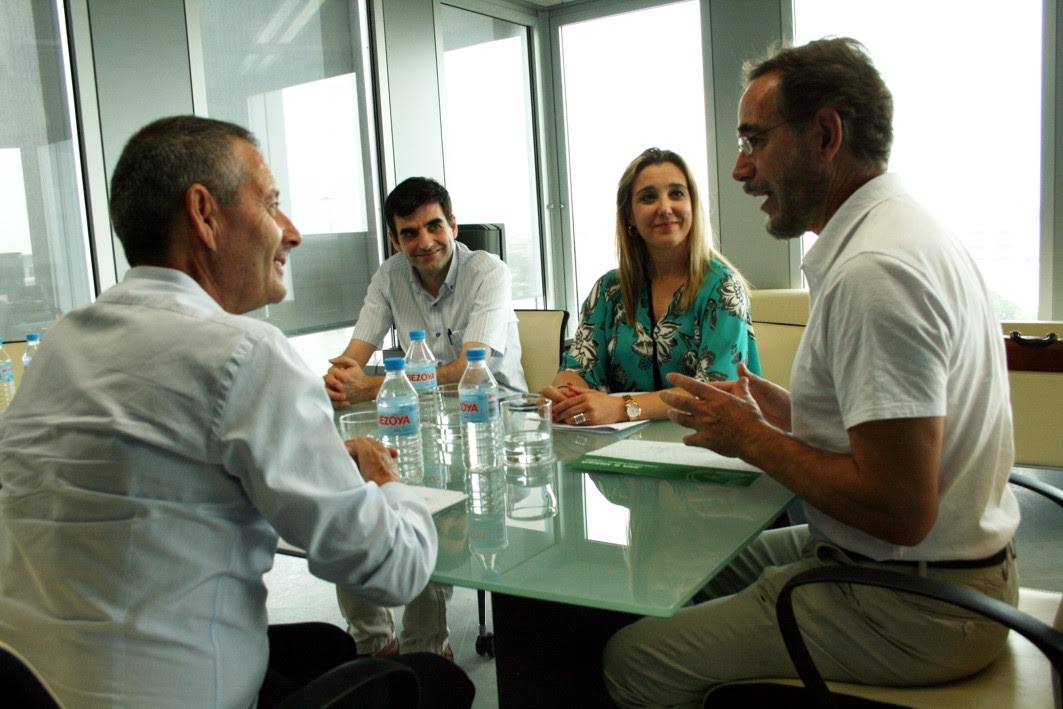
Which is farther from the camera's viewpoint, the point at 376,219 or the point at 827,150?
the point at 376,219

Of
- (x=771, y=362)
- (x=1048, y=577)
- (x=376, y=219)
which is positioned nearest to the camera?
(x=771, y=362)

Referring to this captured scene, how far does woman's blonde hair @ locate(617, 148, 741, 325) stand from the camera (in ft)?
8.59

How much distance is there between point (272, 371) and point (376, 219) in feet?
13.7

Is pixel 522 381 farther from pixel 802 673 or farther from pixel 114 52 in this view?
pixel 114 52

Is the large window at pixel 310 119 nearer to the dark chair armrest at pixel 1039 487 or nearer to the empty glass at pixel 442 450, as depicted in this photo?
the empty glass at pixel 442 450

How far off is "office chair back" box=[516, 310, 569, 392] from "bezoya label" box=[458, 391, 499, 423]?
127 cm

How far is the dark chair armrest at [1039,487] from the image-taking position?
165 cm

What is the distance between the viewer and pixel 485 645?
111 inches

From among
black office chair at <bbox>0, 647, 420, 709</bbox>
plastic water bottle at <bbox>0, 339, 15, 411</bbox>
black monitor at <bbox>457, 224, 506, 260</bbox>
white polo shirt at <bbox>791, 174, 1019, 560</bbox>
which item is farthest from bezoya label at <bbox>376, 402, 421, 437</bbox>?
black monitor at <bbox>457, 224, 506, 260</bbox>

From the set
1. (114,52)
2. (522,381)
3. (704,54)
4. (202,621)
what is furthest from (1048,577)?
(114,52)

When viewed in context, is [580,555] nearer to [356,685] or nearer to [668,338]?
[356,685]

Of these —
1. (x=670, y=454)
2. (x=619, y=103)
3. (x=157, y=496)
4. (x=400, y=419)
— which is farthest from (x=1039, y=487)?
(x=619, y=103)

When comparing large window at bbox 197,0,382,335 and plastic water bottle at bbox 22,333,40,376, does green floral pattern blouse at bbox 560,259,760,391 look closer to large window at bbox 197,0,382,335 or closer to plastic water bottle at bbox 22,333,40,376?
plastic water bottle at bbox 22,333,40,376

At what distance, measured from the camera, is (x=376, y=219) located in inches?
203
